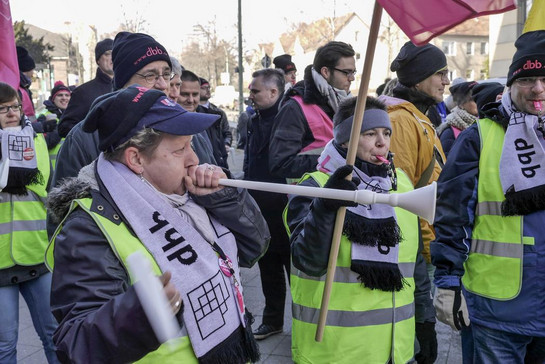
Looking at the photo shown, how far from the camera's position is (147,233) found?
71.3 inches

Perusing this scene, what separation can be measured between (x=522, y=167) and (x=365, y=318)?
3.38 ft

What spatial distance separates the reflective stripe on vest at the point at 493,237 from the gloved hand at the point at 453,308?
0.12m

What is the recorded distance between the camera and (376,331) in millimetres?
2645

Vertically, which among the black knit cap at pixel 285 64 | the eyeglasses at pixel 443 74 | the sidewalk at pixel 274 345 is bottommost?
Result: the sidewalk at pixel 274 345

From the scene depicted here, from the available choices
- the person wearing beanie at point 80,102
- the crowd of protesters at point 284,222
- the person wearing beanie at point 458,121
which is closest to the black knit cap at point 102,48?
the crowd of protesters at point 284,222

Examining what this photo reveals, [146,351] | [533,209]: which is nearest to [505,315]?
[533,209]

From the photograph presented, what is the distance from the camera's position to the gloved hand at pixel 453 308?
9.30 feet

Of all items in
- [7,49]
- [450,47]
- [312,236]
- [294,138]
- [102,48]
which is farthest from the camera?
[450,47]

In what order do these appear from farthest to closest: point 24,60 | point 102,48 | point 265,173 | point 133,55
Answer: point 24,60 < point 265,173 < point 102,48 < point 133,55

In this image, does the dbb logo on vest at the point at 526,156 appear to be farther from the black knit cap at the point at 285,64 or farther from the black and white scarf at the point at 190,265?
the black knit cap at the point at 285,64

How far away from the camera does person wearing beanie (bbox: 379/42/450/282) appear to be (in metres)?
3.54

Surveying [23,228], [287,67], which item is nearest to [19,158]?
[23,228]

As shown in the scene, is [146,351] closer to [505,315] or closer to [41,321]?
[505,315]

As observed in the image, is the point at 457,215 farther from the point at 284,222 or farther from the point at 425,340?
the point at 284,222
